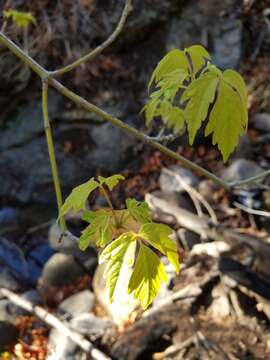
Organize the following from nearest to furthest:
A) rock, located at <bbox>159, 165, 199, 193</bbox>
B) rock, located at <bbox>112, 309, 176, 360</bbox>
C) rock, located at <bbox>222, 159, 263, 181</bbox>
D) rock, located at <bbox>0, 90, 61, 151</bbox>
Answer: rock, located at <bbox>112, 309, 176, 360</bbox> < rock, located at <bbox>222, 159, 263, 181</bbox> < rock, located at <bbox>159, 165, 199, 193</bbox> < rock, located at <bbox>0, 90, 61, 151</bbox>

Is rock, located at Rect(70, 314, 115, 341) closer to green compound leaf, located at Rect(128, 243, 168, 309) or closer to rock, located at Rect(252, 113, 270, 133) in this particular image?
green compound leaf, located at Rect(128, 243, 168, 309)

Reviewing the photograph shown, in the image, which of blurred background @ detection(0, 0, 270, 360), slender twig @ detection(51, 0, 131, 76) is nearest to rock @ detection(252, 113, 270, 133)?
blurred background @ detection(0, 0, 270, 360)

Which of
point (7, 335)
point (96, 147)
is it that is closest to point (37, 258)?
point (7, 335)

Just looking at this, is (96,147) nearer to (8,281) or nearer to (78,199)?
(8,281)

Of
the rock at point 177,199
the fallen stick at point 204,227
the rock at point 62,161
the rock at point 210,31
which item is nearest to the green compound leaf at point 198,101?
the fallen stick at point 204,227

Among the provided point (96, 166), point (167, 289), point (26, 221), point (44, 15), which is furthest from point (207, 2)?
point (167, 289)

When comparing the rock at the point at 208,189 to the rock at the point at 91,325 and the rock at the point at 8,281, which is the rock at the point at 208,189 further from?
the rock at the point at 8,281
